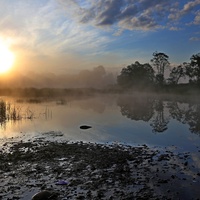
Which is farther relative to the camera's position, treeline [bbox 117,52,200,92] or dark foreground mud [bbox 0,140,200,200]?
treeline [bbox 117,52,200,92]

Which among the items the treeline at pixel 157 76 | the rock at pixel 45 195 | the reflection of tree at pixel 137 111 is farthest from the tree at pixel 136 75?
the rock at pixel 45 195

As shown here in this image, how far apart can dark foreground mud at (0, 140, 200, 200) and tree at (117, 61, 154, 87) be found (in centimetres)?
10169

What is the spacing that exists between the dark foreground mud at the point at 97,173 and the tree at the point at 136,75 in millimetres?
101691

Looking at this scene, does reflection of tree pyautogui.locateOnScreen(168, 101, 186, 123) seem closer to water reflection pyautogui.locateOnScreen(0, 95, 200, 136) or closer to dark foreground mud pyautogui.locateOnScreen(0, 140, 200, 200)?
water reflection pyautogui.locateOnScreen(0, 95, 200, 136)

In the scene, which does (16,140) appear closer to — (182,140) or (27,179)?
(27,179)

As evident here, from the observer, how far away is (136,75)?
4862 inches

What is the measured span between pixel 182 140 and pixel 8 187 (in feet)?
48.8

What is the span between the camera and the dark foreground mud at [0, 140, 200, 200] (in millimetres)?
9906

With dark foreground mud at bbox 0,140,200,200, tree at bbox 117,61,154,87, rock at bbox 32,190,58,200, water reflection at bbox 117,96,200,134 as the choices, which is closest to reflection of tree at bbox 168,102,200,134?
water reflection at bbox 117,96,200,134

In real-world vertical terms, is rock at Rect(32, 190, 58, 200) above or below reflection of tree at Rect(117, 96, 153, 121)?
below

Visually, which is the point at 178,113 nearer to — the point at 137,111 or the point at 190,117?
the point at 190,117

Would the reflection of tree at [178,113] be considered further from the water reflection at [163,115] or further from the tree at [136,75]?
the tree at [136,75]

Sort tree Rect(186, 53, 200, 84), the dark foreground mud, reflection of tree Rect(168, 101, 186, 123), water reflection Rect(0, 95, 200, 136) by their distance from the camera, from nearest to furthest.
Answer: the dark foreground mud → water reflection Rect(0, 95, 200, 136) → reflection of tree Rect(168, 101, 186, 123) → tree Rect(186, 53, 200, 84)

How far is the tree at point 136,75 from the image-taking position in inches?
4640
